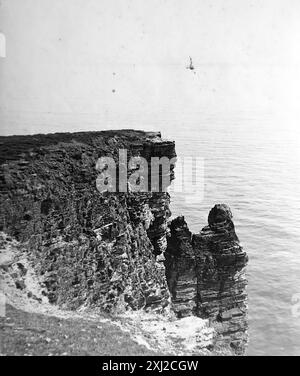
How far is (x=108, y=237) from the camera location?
2755cm

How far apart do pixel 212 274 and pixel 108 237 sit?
40.1 ft

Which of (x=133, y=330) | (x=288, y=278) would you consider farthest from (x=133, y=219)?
(x=288, y=278)

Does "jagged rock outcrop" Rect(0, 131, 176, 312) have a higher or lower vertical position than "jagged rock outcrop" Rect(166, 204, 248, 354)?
higher

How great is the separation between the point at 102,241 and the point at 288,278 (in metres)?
40.4

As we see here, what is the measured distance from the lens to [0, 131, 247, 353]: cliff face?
24141 mm

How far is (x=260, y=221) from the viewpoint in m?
72.9

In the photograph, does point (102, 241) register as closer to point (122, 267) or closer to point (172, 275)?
point (122, 267)

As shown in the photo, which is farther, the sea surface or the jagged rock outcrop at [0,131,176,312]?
the sea surface

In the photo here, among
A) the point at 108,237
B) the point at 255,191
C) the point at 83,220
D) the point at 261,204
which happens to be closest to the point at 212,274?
the point at 108,237

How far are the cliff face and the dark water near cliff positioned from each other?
13609 millimetres
